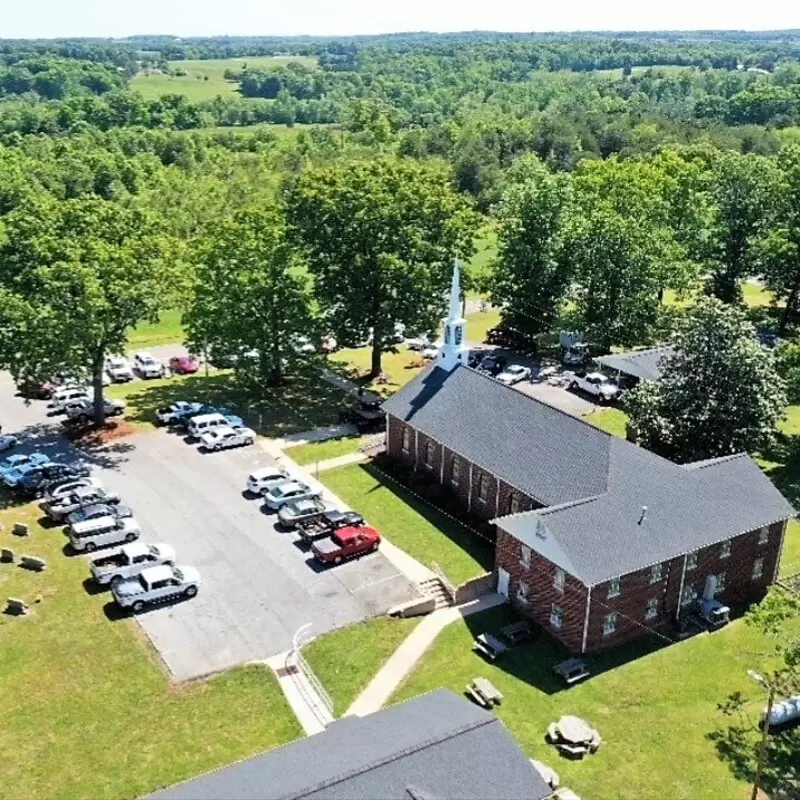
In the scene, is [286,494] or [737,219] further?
[737,219]

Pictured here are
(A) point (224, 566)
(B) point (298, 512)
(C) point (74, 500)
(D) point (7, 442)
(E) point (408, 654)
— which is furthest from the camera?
(D) point (7, 442)

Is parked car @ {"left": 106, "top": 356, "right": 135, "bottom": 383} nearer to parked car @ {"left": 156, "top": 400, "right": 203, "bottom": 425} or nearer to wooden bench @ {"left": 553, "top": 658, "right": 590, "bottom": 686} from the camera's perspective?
parked car @ {"left": 156, "top": 400, "right": 203, "bottom": 425}

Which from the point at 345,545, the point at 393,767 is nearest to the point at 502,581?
the point at 345,545

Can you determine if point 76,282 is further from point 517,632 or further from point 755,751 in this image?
point 755,751

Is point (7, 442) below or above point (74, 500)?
below

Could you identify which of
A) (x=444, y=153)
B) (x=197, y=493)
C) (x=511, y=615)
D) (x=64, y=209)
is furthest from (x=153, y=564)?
(x=444, y=153)

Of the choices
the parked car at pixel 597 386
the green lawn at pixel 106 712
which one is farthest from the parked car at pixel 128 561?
the parked car at pixel 597 386

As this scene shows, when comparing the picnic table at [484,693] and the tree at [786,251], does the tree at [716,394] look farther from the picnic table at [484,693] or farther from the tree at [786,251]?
the tree at [786,251]
